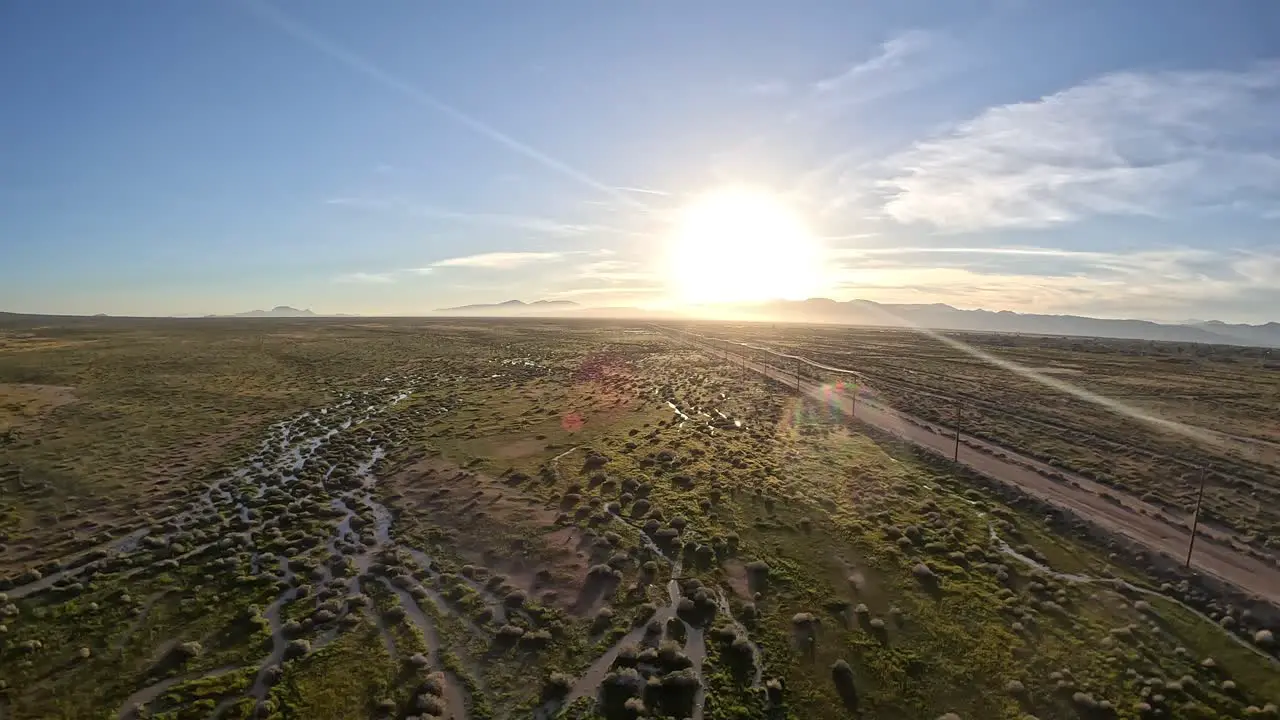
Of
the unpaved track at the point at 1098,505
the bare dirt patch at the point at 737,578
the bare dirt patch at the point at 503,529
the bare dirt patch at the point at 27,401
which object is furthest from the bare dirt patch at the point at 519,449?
the bare dirt patch at the point at 27,401

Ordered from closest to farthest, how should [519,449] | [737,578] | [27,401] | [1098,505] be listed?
[737,578] < [1098,505] < [519,449] < [27,401]

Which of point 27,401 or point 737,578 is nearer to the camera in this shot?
point 737,578

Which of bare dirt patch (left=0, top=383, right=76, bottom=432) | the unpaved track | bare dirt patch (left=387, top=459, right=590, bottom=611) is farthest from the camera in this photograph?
bare dirt patch (left=0, top=383, right=76, bottom=432)

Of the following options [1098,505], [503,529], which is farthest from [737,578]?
[1098,505]

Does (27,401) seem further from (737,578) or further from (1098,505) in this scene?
(1098,505)

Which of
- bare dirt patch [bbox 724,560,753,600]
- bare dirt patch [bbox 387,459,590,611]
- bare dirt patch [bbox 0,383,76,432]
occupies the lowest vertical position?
bare dirt patch [bbox 724,560,753,600]

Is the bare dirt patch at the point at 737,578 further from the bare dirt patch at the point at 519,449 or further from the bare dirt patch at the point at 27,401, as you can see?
the bare dirt patch at the point at 27,401

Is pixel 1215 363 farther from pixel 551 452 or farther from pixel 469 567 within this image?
pixel 469 567

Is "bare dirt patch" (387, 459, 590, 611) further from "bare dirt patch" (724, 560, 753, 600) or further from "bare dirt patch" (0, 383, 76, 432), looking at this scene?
"bare dirt patch" (0, 383, 76, 432)

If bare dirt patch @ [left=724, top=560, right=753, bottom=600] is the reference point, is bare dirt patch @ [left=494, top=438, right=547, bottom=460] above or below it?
above

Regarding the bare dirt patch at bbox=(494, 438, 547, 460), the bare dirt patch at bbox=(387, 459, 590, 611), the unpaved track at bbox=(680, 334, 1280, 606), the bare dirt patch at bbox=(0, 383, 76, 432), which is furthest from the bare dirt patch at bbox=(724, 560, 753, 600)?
the bare dirt patch at bbox=(0, 383, 76, 432)
